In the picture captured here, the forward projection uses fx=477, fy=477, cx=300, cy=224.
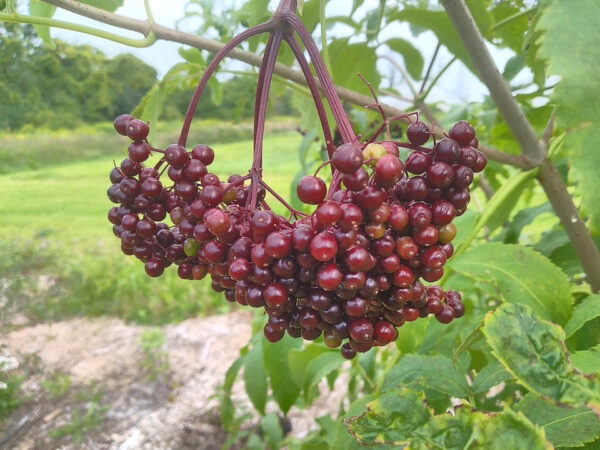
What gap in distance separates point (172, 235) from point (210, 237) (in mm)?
97

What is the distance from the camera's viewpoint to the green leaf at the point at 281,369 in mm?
964

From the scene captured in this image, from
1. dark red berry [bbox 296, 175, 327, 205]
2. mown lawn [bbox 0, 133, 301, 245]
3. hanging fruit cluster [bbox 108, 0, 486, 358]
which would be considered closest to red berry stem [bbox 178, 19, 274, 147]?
hanging fruit cluster [bbox 108, 0, 486, 358]

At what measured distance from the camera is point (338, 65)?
93 cm

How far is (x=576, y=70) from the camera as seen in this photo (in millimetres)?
380

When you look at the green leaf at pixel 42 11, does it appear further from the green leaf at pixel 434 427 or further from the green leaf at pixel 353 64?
the green leaf at pixel 434 427

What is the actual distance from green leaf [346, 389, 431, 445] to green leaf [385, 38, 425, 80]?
0.93 meters

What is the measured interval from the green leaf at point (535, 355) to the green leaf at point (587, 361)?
0.26 feet

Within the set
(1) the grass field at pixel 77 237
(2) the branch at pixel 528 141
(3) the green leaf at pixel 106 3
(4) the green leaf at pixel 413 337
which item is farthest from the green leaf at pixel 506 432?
(1) the grass field at pixel 77 237

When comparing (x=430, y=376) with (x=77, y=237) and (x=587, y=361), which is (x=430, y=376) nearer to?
(x=587, y=361)

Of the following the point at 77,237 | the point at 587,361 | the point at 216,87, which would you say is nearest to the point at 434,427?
the point at 587,361

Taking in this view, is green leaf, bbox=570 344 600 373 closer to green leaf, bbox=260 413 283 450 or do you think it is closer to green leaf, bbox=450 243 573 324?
green leaf, bbox=450 243 573 324

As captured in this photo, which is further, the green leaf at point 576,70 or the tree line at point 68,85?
the tree line at point 68,85

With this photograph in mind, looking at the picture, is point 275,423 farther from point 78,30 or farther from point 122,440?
point 78,30

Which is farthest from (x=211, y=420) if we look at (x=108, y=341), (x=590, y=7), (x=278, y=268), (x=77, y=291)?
(x=590, y=7)
